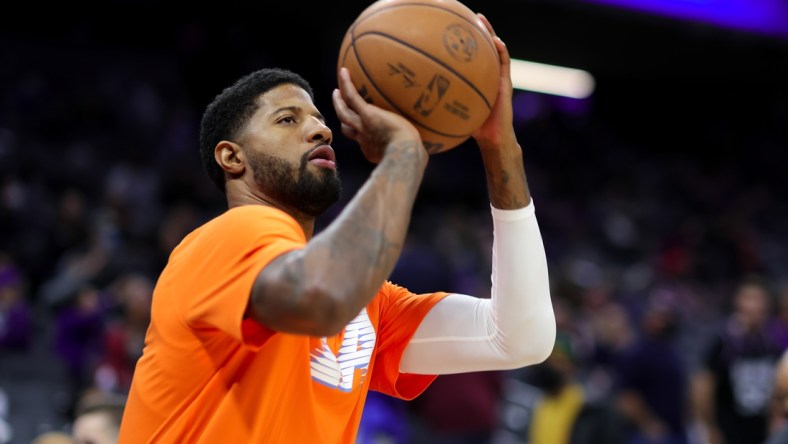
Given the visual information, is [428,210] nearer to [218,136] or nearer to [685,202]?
[685,202]

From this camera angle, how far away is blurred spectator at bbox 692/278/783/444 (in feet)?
24.3

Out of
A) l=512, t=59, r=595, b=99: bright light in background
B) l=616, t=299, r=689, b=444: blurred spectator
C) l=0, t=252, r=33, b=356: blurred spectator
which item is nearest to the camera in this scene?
l=616, t=299, r=689, b=444: blurred spectator

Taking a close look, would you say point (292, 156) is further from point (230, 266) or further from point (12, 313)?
point (12, 313)

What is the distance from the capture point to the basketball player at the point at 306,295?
76.6 inches

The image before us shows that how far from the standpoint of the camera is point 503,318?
251 cm

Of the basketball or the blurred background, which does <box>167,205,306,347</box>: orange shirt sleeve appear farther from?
the blurred background

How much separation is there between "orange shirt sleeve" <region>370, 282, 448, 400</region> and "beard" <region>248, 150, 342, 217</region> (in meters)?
0.47

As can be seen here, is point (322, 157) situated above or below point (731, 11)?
above

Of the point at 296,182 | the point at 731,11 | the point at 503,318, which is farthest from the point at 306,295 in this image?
the point at 731,11

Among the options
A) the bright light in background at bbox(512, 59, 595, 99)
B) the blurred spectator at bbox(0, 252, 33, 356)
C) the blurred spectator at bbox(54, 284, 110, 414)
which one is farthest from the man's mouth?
the bright light in background at bbox(512, 59, 595, 99)

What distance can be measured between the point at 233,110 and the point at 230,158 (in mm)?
134

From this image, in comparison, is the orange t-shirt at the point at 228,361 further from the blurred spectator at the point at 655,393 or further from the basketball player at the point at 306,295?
the blurred spectator at the point at 655,393

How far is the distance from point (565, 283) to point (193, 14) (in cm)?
878

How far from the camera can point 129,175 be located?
38.9 feet
